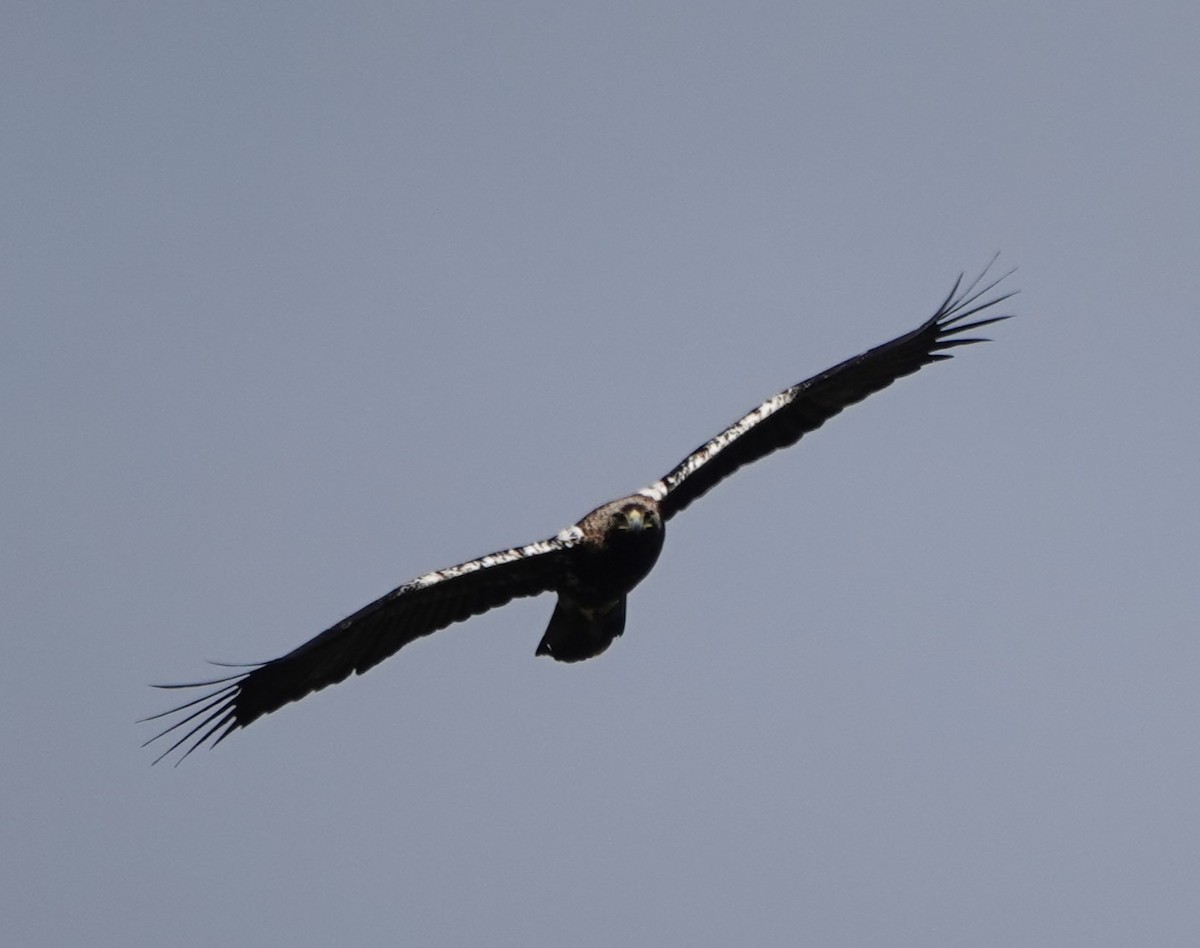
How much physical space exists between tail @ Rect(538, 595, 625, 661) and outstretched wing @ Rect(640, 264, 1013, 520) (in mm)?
1048

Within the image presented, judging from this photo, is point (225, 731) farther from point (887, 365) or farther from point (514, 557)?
point (887, 365)

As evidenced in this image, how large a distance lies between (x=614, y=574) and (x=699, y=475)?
1.45m

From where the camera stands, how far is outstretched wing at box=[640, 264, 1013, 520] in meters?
15.1

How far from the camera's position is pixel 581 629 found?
14750mm

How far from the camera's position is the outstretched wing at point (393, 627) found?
14.3 m

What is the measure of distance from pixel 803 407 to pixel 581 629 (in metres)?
3.01

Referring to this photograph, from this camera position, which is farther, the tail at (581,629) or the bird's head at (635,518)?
the tail at (581,629)

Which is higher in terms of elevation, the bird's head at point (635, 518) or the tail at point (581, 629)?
the bird's head at point (635, 518)

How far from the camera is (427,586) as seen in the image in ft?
46.6

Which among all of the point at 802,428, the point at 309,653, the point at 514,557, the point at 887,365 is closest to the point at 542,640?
the point at 514,557

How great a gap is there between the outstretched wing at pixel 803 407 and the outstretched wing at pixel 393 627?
3.99 ft

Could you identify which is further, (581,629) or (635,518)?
(581,629)

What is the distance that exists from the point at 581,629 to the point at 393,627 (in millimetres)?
1635

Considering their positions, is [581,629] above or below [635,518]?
below
